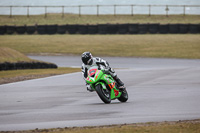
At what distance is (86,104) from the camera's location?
37.6ft

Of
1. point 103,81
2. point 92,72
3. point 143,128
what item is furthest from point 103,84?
point 143,128

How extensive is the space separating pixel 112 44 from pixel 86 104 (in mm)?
29572

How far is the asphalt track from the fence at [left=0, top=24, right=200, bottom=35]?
80.8 feet

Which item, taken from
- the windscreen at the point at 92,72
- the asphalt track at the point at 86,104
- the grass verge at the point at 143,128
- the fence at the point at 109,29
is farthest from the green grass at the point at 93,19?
the grass verge at the point at 143,128

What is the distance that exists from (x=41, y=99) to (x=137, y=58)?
21.1 m

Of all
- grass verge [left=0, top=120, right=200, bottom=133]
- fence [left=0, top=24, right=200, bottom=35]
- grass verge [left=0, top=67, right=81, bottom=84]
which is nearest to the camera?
grass verge [left=0, top=120, right=200, bottom=133]

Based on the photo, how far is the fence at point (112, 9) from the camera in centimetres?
5825

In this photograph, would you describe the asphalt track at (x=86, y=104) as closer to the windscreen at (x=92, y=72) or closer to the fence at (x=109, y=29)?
the windscreen at (x=92, y=72)

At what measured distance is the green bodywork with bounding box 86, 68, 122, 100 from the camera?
11.2 m

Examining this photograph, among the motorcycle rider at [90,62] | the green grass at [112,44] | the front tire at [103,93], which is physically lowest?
the green grass at [112,44]

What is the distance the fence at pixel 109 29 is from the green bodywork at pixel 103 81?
104ft

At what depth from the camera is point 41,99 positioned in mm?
12844

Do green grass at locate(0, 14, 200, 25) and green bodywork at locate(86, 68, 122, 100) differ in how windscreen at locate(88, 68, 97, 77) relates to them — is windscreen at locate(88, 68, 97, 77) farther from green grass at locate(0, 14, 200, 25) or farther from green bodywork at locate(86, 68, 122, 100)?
green grass at locate(0, 14, 200, 25)

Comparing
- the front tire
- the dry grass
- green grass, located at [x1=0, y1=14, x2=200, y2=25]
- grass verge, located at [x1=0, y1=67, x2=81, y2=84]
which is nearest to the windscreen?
the front tire
